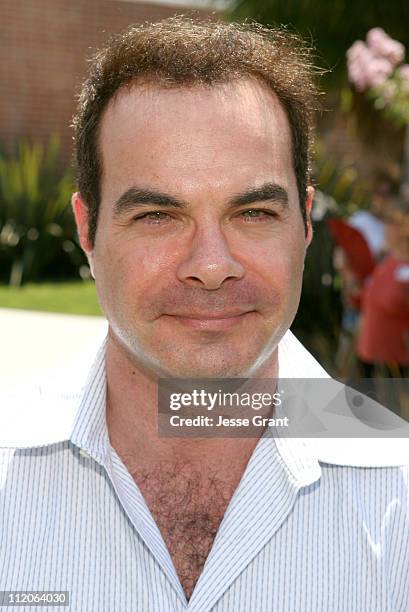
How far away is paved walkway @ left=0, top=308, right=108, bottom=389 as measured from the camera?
5199 mm

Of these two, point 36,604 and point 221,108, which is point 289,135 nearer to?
point 221,108

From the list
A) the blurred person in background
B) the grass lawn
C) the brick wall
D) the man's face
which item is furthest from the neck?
the brick wall

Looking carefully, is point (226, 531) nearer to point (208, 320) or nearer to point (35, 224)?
point (208, 320)

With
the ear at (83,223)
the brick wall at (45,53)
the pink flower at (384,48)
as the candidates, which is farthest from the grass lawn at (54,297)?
the ear at (83,223)

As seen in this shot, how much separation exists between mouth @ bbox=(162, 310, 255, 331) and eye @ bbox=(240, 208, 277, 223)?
20 centimetres

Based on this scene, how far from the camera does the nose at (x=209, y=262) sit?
169cm

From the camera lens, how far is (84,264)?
11531mm

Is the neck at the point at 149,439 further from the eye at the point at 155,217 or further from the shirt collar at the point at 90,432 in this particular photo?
the eye at the point at 155,217

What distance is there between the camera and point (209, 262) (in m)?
1.69

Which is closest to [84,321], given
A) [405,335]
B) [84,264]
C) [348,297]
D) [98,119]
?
[348,297]

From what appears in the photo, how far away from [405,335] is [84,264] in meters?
6.87

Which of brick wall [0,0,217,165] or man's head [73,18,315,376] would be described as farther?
brick wall [0,0,217,165]

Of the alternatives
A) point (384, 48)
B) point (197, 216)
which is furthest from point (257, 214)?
point (384, 48)

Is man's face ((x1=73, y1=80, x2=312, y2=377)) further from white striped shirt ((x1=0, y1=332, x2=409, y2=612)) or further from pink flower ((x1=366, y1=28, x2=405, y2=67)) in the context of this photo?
pink flower ((x1=366, y1=28, x2=405, y2=67))
